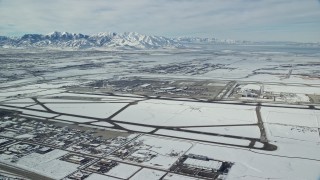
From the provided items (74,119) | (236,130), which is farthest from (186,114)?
(74,119)

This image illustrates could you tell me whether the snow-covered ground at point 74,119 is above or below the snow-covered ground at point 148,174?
above

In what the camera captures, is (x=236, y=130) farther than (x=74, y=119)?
No

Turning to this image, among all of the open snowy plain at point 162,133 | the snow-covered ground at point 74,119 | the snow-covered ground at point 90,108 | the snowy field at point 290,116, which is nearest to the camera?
the open snowy plain at point 162,133

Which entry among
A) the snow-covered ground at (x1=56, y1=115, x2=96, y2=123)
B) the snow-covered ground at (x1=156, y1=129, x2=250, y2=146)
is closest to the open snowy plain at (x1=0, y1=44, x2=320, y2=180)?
the snow-covered ground at (x1=56, y1=115, x2=96, y2=123)

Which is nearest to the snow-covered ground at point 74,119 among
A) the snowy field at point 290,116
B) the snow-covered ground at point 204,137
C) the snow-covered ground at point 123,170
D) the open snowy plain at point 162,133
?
the open snowy plain at point 162,133

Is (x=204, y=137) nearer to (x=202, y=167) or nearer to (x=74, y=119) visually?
(x=202, y=167)

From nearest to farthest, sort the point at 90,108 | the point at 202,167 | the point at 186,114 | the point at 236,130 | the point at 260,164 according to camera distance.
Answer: the point at 202,167 → the point at 260,164 → the point at 236,130 → the point at 186,114 → the point at 90,108

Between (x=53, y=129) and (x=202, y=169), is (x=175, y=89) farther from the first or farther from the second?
(x=202, y=169)

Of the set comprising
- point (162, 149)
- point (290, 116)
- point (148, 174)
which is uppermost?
point (290, 116)

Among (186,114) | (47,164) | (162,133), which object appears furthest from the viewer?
(186,114)

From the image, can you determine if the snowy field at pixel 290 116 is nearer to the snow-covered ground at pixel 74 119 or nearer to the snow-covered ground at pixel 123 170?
the snow-covered ground at pixel 123 170

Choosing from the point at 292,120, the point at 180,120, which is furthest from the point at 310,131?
the point at 180,120
